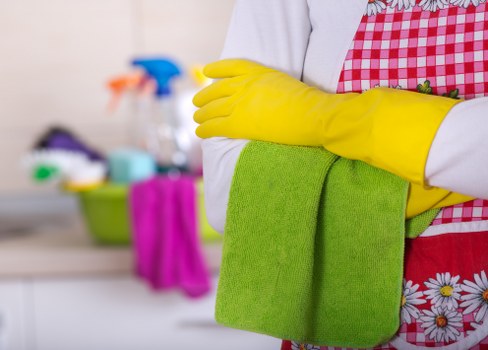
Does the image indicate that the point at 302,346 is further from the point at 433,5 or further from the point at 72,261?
the point at 72,261

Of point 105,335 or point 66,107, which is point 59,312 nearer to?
point 105,335

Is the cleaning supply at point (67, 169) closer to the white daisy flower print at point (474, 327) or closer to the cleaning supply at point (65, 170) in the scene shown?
the cleaning supply at point (65, 170)

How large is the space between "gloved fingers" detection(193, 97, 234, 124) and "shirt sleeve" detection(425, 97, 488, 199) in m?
0.16

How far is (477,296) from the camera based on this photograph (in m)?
0.53

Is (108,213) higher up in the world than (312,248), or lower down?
lower down

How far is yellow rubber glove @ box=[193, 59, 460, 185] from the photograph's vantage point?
0.48m

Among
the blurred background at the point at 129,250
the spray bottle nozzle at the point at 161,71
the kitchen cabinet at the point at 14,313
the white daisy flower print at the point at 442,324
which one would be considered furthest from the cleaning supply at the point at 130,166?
the white daisy flower print at the point at 442,324

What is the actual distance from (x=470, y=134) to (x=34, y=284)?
3.51 feet

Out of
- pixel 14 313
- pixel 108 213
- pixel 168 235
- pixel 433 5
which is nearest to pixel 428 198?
pixel 433 5

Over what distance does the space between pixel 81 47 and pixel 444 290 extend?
1303mm

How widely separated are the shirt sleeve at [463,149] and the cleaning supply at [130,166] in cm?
92

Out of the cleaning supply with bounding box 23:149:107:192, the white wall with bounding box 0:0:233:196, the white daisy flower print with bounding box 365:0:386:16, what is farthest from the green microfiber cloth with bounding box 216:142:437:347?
the white wall with bounding box 0:0:233:196

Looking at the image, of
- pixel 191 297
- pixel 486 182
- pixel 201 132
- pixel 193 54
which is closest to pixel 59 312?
pixel 191 297

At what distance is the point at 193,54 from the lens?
5.55 feet
